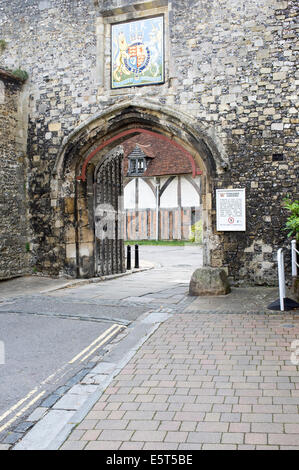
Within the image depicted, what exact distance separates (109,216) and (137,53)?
3985 mm

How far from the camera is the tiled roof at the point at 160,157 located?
93.7 feet

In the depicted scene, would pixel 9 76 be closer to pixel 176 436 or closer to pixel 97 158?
pixel 97 158

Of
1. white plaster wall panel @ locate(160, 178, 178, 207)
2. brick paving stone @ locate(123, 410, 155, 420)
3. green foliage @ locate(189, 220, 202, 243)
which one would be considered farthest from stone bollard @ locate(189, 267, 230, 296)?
white plaster wall panel @ locate(160, 178, 178, 207)

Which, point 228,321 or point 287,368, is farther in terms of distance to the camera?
point 228,321

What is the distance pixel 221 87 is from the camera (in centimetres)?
938

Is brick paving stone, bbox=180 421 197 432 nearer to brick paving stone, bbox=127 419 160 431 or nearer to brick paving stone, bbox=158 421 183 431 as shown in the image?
brick paving stone, bbox=158 421 183 431

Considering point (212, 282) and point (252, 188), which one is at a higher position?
point (252, 188)

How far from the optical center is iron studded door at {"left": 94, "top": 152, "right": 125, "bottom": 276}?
11.5 m

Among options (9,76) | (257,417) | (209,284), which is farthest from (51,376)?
(9,76)

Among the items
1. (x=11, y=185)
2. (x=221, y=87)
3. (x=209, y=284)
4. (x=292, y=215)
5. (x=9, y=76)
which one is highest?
(x=9, y=76)
